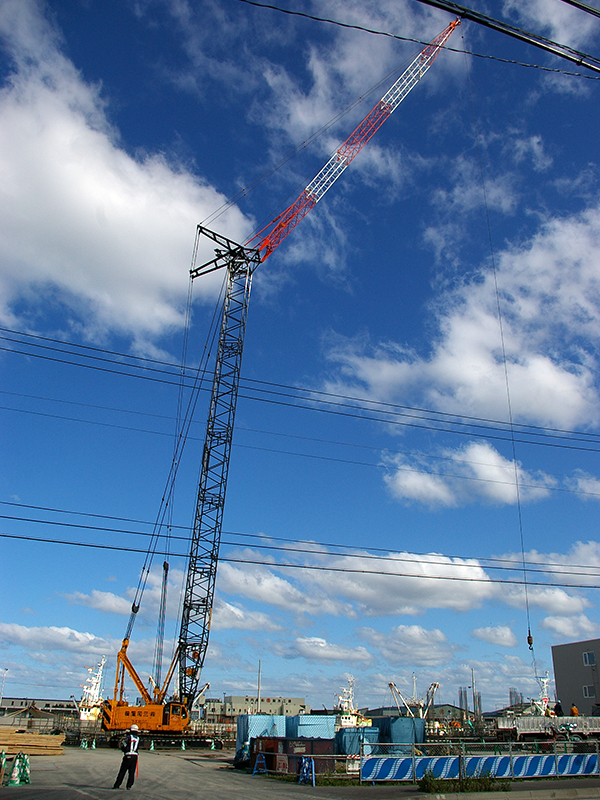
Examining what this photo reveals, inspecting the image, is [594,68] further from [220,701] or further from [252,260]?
[220,701]

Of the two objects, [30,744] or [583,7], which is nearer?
[583,7]

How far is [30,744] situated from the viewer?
99.5 ft

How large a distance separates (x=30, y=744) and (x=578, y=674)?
146 ft

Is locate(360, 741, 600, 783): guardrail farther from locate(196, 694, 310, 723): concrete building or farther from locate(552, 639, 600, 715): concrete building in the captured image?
locate(196, 694, 310, 723): concrete building

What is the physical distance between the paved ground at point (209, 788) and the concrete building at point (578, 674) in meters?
32.6

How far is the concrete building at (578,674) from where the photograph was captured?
5034 centimetres

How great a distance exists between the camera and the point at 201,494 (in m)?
48.0

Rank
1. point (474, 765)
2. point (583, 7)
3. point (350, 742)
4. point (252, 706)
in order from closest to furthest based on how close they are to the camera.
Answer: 1. point (583, 7)
2. point (474, 765)
3. point (350, 742)
4. point (252, 706)

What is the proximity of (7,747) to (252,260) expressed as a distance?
123 ft

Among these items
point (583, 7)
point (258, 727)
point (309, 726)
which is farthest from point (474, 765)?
point (583, 7)

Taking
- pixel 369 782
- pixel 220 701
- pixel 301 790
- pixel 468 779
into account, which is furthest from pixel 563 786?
pixel 220 701

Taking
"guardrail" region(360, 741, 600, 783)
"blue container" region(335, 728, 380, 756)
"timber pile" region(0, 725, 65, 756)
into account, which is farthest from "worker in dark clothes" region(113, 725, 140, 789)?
"timber pile" region(0, 725, 65, 756)

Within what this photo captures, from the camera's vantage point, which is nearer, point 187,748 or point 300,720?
point 300,720

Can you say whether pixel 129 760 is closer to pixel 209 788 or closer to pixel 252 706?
pixel 209 788
